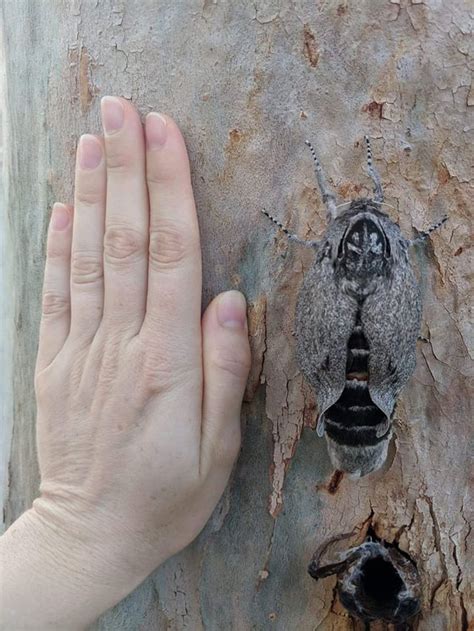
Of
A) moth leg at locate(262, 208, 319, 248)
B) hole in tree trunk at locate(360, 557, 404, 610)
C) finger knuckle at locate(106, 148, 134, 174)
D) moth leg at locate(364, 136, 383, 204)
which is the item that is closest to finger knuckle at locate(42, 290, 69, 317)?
finger knuckle at locate(106, 148, 134, 174)

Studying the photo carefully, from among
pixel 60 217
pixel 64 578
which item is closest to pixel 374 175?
pixel 60 217

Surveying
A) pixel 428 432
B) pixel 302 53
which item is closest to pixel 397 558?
pixel 428 432

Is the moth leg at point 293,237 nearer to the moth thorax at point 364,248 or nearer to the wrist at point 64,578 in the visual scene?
the moth thorax at point 364,248

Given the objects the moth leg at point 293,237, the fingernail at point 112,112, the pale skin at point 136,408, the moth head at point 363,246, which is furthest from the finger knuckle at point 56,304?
the moth head at point 363,246

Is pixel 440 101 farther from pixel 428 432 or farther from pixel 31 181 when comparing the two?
pixel 31 181

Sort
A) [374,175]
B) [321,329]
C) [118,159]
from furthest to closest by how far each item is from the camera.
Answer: [118,159] → [321,329] → [374,175]

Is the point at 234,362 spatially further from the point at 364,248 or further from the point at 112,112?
the point at 112,112
